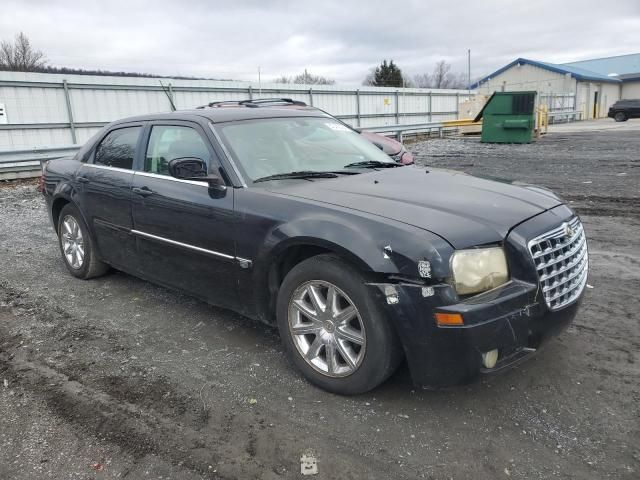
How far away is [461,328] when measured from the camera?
261 cm

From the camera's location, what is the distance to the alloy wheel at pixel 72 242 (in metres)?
5.34

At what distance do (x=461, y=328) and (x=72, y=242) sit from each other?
14.3 ft

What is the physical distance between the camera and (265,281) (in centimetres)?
342

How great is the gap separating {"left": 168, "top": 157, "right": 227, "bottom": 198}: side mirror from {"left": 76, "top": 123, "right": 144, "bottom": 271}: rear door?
3.45 ft

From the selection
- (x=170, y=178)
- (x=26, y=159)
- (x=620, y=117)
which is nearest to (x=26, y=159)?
(x=26, y=159)

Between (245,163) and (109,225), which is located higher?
(245,163)

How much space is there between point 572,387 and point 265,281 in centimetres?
197

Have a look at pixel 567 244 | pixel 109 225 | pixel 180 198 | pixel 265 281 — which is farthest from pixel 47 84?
pixel 567 244

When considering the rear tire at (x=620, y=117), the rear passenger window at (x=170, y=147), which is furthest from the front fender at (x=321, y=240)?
the rear tire at (x=620, y=117)

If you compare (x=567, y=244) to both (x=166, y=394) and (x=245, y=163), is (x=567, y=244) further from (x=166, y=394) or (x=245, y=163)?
(x=166, y=394)

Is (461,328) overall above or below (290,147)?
below

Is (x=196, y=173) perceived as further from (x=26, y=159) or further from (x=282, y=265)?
(x=26, y=159)

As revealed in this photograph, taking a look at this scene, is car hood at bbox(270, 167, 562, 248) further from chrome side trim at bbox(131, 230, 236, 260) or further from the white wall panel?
the white wall panel

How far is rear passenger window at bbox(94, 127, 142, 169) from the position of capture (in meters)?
4.66
